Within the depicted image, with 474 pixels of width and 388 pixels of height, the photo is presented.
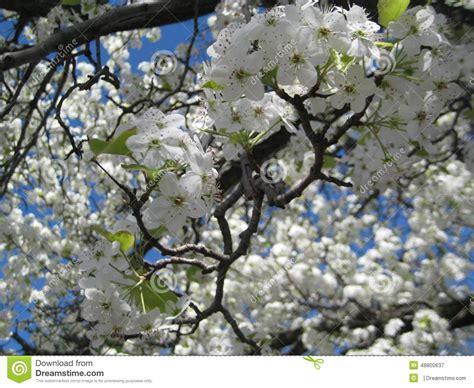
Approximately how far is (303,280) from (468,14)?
238cm

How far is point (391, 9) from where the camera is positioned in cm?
103

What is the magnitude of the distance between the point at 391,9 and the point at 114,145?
1.83 ft

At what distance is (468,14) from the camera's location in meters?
2.07

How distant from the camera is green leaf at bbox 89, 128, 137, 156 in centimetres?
93

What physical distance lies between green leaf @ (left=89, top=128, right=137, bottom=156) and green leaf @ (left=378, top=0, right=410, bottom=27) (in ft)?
1.64

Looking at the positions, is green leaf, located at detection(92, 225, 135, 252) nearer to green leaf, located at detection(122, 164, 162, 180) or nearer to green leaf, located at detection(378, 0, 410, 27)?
green leaf, located at detection(122, 164, 162, 180)

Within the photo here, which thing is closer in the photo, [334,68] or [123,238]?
[334,68]

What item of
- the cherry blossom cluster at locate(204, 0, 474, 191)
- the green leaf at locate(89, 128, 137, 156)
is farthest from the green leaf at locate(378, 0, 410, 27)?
the green leaf at locate(89, 128, 137, 156)

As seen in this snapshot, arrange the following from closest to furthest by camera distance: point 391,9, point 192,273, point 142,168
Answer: point 142,168 < point 391,9 < point 192,273

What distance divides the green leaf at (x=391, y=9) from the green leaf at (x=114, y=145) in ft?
1.64

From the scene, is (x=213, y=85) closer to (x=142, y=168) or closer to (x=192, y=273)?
(x=142, y=168)

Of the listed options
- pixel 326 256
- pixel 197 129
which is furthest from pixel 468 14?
pixel 326 256

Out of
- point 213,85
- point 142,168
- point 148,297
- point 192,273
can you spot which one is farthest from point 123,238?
point 192,273
